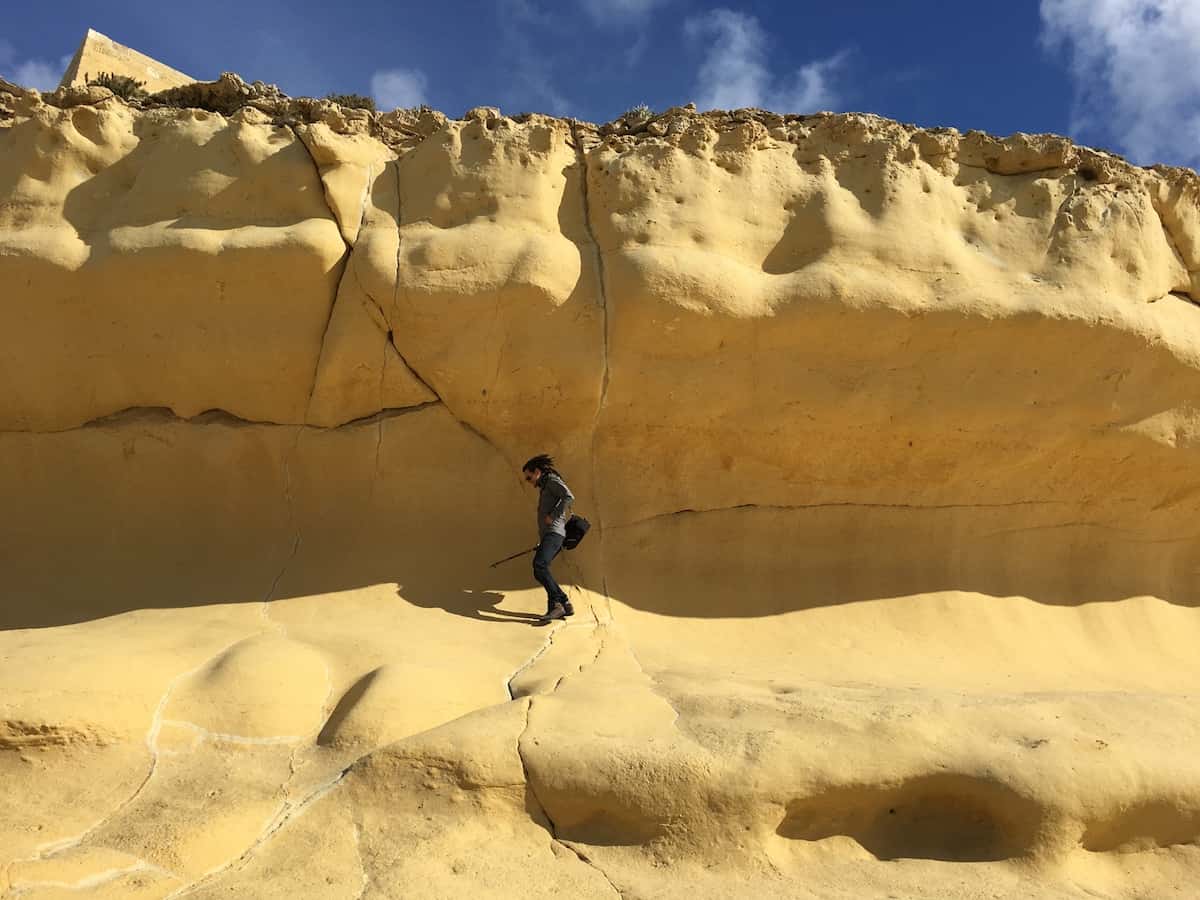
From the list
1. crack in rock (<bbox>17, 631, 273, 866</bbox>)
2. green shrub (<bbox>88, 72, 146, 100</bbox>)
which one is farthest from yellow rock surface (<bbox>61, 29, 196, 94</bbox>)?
crack in rock (<bbox>17, 631, 273, 866</bbox>)

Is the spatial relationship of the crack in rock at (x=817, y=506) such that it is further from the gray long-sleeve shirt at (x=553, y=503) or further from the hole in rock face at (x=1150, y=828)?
the hole in rock face at (x=1150, y=828)

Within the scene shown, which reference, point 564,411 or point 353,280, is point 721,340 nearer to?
point 564,411

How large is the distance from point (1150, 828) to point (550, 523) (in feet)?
9.31

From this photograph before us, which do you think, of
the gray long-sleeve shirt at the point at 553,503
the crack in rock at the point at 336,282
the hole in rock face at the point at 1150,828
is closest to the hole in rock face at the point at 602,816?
the hole in rock face at the point at 1150,828

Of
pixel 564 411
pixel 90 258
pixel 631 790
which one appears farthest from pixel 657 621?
pixel 90 258

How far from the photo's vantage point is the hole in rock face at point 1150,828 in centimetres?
326

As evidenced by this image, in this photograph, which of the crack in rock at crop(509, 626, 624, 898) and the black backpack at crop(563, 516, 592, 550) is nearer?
the crack in rock at crop(509, 626, 624, 898)

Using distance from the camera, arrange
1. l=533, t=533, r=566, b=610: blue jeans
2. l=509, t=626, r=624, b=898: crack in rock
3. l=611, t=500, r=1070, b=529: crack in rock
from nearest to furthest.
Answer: l=509, t=626, r=624, b=898: crack in rock < l=533, t=533, r=566, b=610: blue jeans < l=611, t=500, r=1070, b=529: crack in rock

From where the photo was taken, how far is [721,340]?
5.22 meters

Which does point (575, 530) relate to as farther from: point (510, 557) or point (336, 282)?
point (336, 282)

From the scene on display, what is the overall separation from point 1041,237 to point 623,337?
102 inches

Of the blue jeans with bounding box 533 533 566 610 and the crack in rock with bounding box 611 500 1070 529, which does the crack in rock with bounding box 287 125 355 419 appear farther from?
the crack in rock with bounding box 611 500 1070 529

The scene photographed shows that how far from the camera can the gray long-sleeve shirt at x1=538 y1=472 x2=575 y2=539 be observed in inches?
193

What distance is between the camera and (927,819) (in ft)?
10.8
